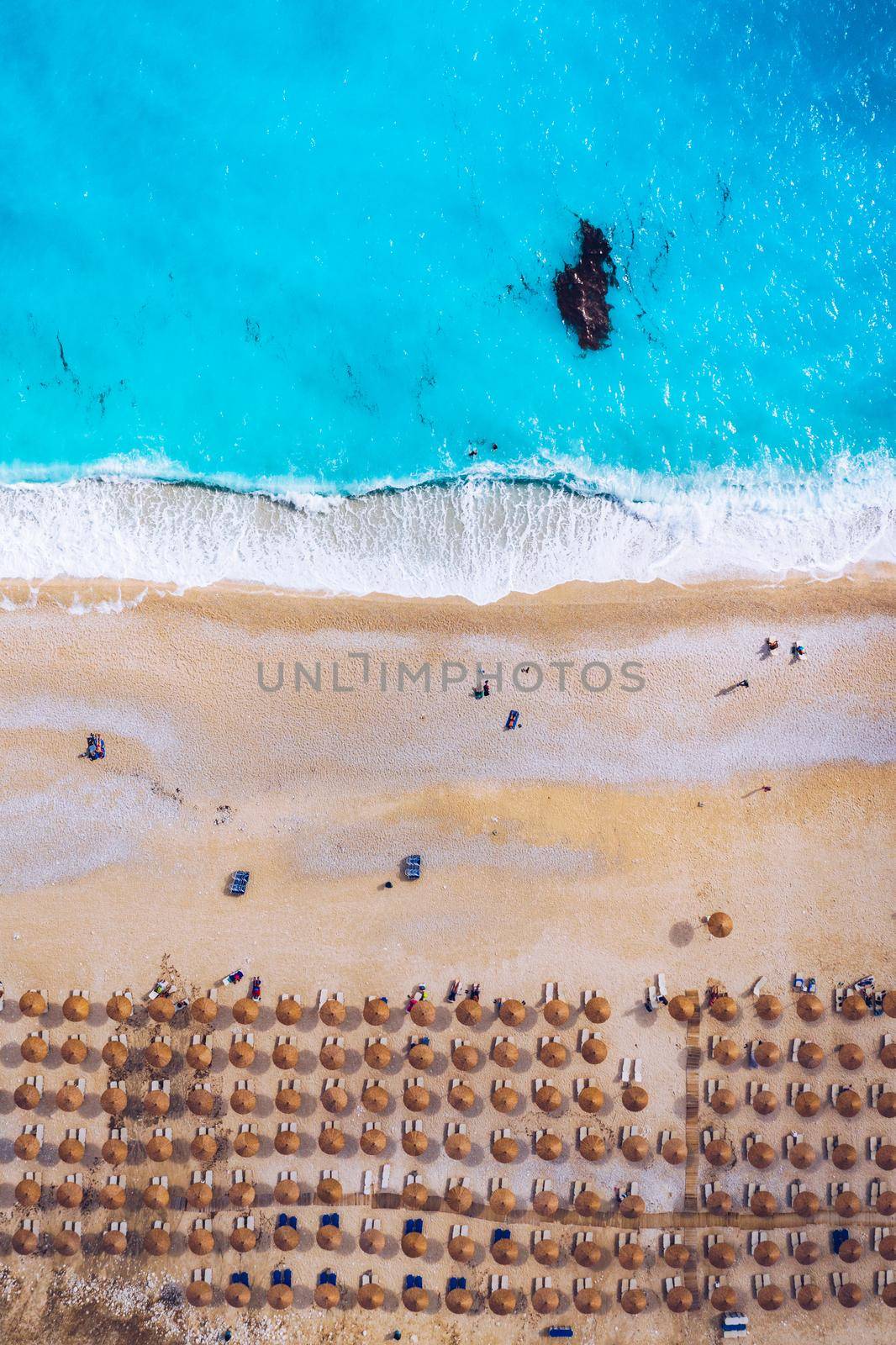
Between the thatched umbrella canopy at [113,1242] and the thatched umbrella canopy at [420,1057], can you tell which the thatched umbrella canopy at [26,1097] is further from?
the thatched umbrella canopy at [420,1057]

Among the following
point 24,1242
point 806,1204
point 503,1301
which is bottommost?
point 503,1301

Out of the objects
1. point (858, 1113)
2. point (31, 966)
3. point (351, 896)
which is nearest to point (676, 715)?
point (351, 896)

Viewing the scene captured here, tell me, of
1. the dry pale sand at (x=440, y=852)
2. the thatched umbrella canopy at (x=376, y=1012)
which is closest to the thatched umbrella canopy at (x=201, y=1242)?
the dry pale sand at (x=440, y=852)

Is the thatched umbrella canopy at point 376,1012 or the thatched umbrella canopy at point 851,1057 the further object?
the thatched umbrella canopy at point 851,1057

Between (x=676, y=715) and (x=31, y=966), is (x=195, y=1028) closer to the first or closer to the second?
(x=31, y=966)

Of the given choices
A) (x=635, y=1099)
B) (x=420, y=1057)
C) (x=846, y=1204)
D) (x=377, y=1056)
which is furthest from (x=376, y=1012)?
(x=846, y=1204)

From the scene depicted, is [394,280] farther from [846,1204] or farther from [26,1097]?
[846,1204]
